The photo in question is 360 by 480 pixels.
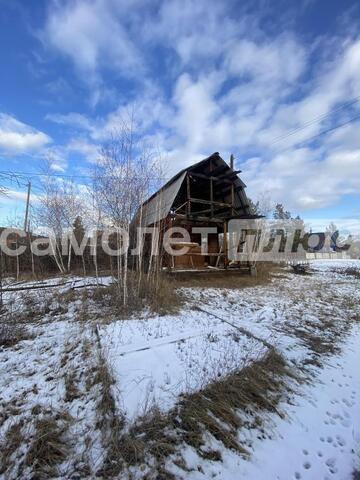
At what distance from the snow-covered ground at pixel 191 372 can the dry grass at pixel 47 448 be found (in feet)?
0.22

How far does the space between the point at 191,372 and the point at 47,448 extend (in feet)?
5.98

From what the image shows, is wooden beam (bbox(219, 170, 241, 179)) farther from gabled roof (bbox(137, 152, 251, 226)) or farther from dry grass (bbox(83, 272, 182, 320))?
dry grass (bbox(83, 272, 182, 320))

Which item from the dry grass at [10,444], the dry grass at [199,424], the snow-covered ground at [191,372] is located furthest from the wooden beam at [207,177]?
the dry grass at [10,444]

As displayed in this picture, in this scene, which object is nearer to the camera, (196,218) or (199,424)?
(199,424)

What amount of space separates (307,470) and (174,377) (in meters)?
1.65

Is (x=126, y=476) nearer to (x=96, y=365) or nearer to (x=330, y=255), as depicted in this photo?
(x=96, y=365)

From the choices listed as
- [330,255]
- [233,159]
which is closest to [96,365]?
[233,159]

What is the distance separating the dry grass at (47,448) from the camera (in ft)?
6.43

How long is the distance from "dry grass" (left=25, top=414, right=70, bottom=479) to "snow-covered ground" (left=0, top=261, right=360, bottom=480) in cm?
7

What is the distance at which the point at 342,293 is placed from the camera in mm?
9273

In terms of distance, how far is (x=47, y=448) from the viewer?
2.11 metres

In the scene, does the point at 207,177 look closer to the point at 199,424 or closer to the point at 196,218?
the point at 196,218

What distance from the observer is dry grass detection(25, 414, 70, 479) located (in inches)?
77.2

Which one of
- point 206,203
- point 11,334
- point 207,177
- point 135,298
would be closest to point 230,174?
point 207,177
